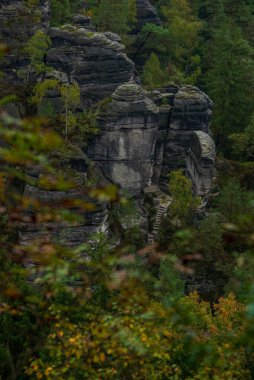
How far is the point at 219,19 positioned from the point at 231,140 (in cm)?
1801

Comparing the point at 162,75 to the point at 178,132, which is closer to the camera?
the point at 178,132

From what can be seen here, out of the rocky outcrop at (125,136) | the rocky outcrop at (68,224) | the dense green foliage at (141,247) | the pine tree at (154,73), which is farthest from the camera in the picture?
the pine tree at (154,73)

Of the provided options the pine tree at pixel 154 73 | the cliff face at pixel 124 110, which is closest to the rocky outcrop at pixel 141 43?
the pine tree at pixel 154 73

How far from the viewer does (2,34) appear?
37906mm

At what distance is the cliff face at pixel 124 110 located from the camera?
3669 centimetres

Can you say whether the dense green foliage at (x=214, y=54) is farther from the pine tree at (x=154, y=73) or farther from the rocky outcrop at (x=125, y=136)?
the rocky outcrop at (x=125, y=136)

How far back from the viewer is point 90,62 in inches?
1537

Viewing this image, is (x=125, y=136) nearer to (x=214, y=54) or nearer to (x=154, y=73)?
(x=154, y=73)

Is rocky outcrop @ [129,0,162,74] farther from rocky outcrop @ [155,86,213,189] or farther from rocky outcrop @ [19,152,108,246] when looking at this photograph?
rocky outcrop @ [19,152,108,246]

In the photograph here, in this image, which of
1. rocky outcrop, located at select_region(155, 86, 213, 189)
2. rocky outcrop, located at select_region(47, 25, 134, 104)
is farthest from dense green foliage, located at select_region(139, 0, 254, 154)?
rocky outcrop, located at select_region(47, 25, 134, 104)

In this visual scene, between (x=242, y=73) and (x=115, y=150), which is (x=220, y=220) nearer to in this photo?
(x=115, y=150)

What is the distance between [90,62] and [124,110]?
225 inches

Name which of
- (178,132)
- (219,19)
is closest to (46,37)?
(178,132)

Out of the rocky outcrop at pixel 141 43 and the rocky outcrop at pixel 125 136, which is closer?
the rocky outcrop at pixel 125 136
